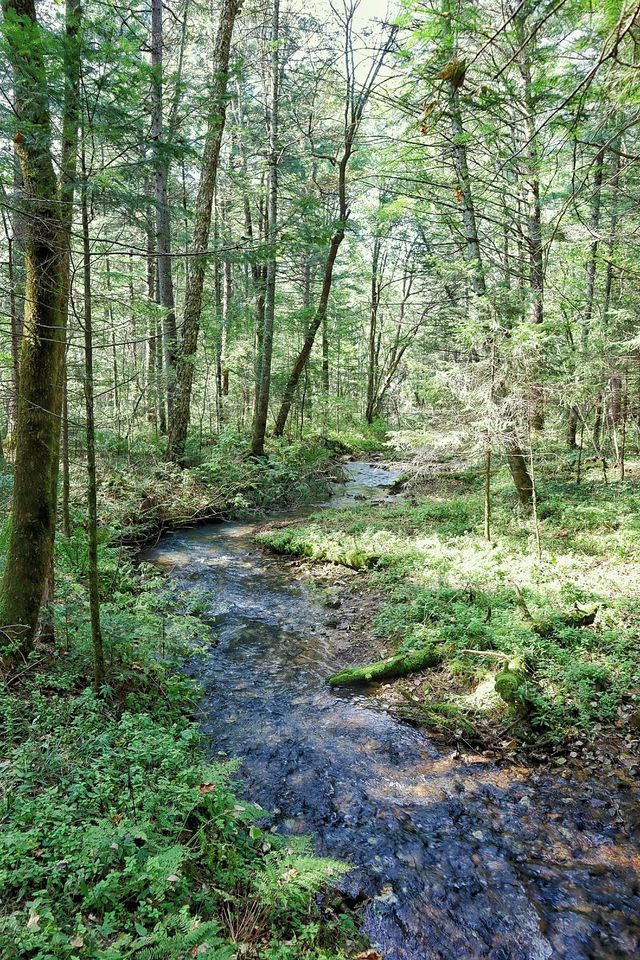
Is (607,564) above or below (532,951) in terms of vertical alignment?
above

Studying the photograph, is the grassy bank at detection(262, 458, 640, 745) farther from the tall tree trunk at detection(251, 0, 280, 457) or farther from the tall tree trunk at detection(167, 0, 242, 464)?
the tall tree trunk at detection(251, 0, 280, 457)

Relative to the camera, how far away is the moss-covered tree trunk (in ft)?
13.5

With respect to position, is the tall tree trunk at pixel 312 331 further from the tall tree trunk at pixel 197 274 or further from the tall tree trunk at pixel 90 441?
the tall tree trunk at pixel 90 441

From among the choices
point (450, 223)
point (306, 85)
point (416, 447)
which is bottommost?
point (416, 447)

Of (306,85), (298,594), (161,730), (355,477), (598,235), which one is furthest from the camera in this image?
(355,477)

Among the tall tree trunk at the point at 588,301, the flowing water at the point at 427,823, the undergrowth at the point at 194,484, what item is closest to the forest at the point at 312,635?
the flowing water at the point at 427,823

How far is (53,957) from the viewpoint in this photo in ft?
7.11

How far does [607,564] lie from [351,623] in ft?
13.2

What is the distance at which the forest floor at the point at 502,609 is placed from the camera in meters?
5.00

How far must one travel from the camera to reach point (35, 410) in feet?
15.1

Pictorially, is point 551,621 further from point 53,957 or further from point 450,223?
point 450,223

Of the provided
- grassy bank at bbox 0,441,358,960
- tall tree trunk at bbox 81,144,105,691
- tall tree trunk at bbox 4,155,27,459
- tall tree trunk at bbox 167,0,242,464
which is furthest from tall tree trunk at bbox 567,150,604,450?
grassy bank at bbox 0,441,358,960

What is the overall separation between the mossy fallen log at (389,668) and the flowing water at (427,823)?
0.28 m

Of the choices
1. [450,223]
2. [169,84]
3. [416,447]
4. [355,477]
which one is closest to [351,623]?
[416,447]
